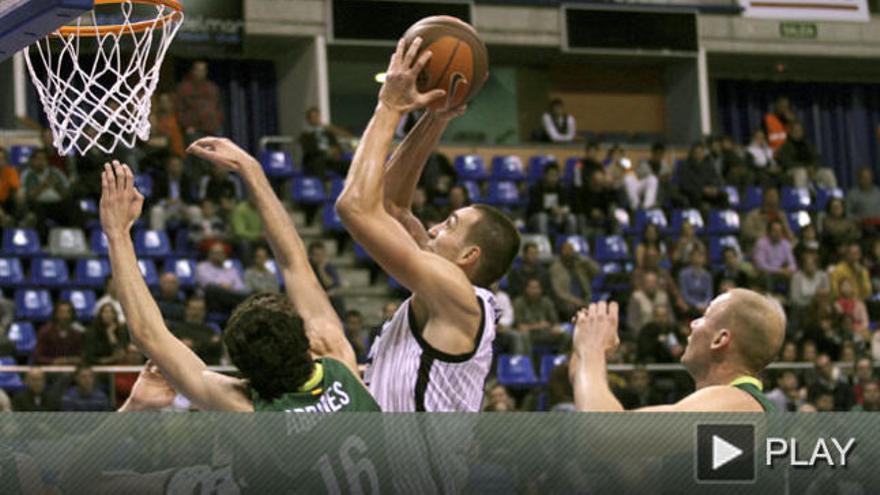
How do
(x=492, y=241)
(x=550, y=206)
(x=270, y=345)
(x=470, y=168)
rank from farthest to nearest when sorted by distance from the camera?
(x=470, y=168), (x=550, y=206), (x=492, y=241), (x=270, y=345)

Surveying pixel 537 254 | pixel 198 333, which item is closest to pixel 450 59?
pixel 198 333

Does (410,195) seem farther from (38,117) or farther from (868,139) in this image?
(868,139)

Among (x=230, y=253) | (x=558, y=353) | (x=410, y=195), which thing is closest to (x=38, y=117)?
(x=230, y=253)

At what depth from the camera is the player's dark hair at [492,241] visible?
14.8 ft

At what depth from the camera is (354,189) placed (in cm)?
418

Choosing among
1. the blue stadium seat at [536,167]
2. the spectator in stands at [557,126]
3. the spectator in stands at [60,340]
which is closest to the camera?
the spectator in stands at [60,340]

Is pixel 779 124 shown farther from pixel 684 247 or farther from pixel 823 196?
pixel 684 247

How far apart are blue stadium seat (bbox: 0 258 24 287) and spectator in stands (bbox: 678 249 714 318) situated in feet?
19.5

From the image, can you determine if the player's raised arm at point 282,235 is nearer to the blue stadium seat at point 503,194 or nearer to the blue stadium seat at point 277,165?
the blue stadium seat at point 277,165

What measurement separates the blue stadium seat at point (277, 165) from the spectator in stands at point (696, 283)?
13.2 feet

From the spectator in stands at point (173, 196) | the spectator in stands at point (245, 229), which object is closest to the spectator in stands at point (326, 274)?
the spectator in stands at point (245, 229)

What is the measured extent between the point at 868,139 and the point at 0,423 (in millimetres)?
19554

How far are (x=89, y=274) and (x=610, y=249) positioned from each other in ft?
17.2

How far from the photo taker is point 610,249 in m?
15.9
